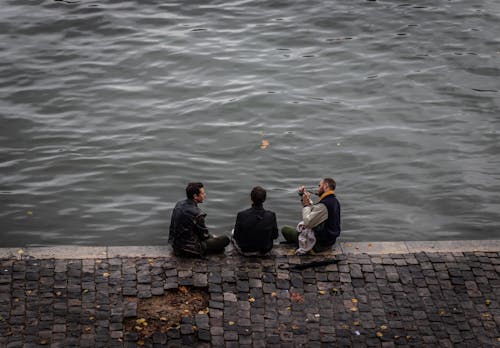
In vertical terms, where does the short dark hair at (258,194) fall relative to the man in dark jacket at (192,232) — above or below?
above

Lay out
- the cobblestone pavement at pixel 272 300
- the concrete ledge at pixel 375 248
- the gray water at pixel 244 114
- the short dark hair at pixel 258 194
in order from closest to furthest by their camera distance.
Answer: the cobblestone pavement at pixel 272 300, the short dark hair at pixel 258 194, the concrete ledge at pixel 375 248, the gray water at pixel 244 114

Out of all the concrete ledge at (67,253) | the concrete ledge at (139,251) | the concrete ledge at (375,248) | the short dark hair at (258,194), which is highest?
the short dark hair at (258,194)

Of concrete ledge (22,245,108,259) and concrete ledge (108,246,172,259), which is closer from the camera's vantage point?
concrete ledge (22,245,108,259)

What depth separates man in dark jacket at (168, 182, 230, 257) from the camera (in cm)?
1199

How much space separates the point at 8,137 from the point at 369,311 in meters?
9.60

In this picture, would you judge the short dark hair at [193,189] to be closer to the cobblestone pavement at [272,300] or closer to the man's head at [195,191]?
the man's head at [195,191]

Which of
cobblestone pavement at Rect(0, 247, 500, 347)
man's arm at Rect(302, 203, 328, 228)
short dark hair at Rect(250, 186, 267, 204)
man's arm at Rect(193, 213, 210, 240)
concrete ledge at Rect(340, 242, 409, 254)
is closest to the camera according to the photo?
cobblestone pavement at Rect(0, 247, 500, 347)

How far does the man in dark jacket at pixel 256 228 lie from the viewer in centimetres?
1196

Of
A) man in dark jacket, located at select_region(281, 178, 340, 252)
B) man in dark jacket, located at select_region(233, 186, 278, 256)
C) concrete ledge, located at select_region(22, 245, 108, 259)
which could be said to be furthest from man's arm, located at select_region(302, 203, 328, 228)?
concrete ledge, located at select_region(22, 245, 108, 259)

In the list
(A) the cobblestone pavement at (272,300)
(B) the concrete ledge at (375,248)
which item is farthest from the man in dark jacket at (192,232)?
(B) the concrete ledge at (375,248)

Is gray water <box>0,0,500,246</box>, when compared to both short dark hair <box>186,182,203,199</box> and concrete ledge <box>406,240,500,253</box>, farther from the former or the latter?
short dark hair <box>186,182,203,199</box>

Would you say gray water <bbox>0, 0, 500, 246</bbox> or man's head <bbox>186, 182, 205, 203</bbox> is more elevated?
man's head <bbox>186, 182, 205, 203</bbox>

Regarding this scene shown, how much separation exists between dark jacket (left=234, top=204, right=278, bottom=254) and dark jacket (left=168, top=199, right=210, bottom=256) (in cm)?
61

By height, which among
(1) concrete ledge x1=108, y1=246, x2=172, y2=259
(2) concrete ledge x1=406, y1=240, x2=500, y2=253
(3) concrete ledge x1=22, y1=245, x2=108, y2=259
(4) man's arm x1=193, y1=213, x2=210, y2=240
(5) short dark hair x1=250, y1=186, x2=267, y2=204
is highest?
(5) short dark hair x1=250, y1=186, x2=267, y2=204
